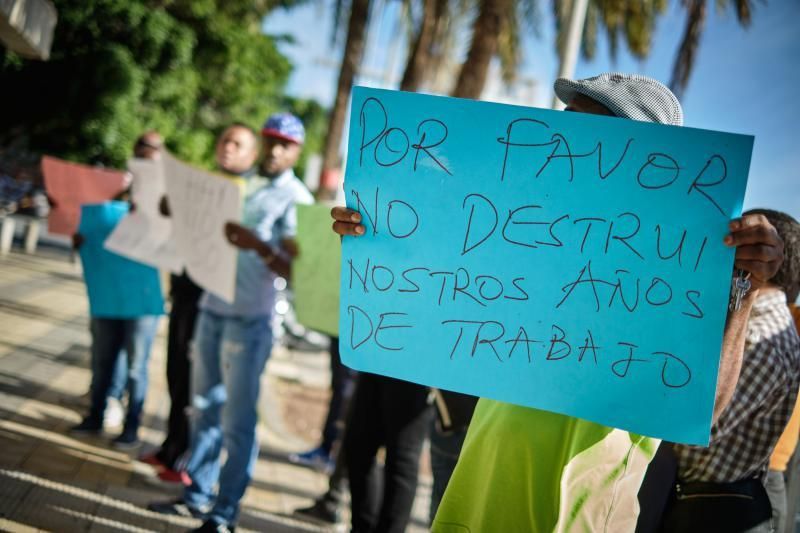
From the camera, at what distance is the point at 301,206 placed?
12.0 feet

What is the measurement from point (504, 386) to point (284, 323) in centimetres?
817

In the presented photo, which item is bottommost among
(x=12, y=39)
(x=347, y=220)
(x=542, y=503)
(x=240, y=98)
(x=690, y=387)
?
(x=542, y=503)

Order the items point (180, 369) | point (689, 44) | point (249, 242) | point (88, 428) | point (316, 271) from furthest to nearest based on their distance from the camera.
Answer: point (689, 44) → point (88, 428) → point (180, 369) → point (316, 271) → point (249, 242)

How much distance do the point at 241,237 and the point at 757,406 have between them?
2221 millimetres

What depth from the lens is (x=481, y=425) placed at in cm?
187

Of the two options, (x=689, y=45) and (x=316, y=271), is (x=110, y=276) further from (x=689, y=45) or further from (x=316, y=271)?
(x=689, y=45)

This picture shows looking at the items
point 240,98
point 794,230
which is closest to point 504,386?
point 794,230

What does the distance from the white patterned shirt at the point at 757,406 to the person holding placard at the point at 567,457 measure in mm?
235

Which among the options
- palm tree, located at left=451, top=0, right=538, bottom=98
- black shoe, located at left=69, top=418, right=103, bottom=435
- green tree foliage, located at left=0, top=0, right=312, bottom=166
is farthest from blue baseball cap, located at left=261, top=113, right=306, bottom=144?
green tree foliage, located at left=0, top=0, right=312, bottom=166

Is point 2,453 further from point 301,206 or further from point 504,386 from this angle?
point 504,386

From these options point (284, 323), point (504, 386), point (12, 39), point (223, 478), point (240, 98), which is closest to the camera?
point (504, 386)

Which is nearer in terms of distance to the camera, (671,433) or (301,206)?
(671,433)

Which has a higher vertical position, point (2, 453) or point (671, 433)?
point (671, 433)

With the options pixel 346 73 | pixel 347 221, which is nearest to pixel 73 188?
pixel 347 221
